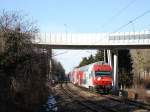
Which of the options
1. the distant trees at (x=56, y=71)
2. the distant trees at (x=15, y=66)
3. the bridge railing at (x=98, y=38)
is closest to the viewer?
the distant trees at (x=15, y=66)

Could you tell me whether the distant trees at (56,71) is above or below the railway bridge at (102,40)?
below

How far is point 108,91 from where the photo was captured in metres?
54.2

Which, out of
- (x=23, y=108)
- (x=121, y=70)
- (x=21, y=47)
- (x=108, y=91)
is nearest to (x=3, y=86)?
(x=23, y=108)

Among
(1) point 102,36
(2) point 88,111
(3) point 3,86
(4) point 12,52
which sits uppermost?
(1) point 102,36

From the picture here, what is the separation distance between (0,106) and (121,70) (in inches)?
2681

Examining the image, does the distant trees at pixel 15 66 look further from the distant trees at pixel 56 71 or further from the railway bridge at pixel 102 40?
the distant trees at pixel 56 71

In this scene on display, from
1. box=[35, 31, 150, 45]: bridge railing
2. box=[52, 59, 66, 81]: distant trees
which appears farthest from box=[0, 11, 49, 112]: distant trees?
box=[52, 59, 66, 81]: distant trees

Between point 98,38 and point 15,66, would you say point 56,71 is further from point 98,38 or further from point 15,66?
point 15,66

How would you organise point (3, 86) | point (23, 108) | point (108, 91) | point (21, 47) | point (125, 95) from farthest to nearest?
point (108, 91) < point (125, 95) < point (21, 47) < point (23, 108) < point (3, 86)

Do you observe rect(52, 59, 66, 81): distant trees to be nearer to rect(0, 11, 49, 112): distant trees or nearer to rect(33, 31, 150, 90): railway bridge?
rect(33, 31, 150, 90): railway bridge

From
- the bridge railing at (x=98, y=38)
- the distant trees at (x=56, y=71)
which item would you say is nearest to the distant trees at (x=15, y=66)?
the bridge railing at (x=98, y=38)

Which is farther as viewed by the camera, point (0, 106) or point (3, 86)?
point (3, 86)

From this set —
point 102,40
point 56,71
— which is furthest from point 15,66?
point 56,71

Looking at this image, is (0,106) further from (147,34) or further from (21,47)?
(147,34)
